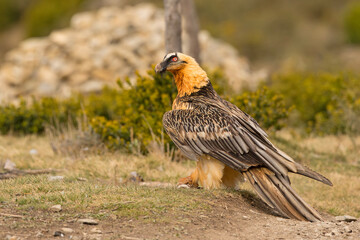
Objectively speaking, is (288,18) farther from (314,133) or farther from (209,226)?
(209,226)

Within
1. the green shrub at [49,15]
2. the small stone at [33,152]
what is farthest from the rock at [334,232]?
the green shrub at [49,15]

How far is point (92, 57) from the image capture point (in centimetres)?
2252

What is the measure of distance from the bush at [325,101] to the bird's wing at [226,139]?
18.9ft

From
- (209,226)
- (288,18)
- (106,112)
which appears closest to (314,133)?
(106,112)

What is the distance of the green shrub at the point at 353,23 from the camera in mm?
37750

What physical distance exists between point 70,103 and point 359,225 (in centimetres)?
922

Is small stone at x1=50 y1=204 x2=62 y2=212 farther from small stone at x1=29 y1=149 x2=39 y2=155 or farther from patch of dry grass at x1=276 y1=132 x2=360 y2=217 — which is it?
small stone at x1=29 y1=149 x2=39 y2=155

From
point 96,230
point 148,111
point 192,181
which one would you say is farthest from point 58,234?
point 148,111

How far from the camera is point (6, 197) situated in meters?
6.11

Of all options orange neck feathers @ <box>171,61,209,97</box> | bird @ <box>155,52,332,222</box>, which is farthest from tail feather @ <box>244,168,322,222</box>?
orange neck feathers @ <box>171,61,209,97</box>

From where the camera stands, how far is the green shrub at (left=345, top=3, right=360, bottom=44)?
1486 inches

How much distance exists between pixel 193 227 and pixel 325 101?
9646 mm

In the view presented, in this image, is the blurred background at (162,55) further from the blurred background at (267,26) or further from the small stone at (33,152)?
the small stone at (33,152)

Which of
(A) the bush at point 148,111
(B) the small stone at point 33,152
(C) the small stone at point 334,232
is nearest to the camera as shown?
(C) the small stone at point 334,232
